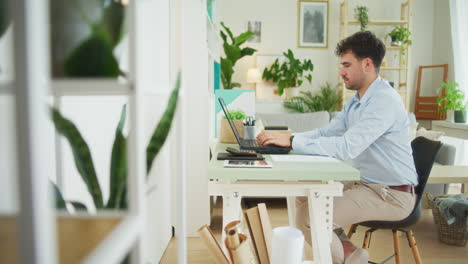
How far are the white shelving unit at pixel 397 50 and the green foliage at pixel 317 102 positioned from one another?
0.21 metres

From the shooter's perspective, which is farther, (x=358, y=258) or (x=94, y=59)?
(x=358, y=258)

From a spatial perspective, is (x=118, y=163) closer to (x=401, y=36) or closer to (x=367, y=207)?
(x=367, y=207)

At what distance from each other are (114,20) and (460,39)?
601 cm

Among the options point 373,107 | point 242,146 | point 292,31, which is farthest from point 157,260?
point 292,31

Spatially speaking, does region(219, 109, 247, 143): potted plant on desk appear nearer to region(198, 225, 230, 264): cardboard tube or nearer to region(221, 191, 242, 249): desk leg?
region(221, 191, 242, 249): desk leg

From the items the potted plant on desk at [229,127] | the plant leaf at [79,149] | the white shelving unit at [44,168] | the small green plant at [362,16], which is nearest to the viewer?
the white shelving unit at [44,168]

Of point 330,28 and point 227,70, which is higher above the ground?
point 330,28

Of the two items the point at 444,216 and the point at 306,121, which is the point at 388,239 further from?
the point at 306,121

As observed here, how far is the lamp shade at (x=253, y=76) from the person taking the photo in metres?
5.86

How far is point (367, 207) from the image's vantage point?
1664 mm

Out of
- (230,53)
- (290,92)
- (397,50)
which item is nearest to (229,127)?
(230,53)

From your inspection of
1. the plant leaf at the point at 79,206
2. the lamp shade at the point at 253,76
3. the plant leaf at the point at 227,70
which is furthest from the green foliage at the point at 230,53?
the plant leaf at the point at 79,206

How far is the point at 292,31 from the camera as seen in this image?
6.20 metres

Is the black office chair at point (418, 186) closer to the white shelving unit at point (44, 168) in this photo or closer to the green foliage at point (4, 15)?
the white shelving unit at point (44, 168)
